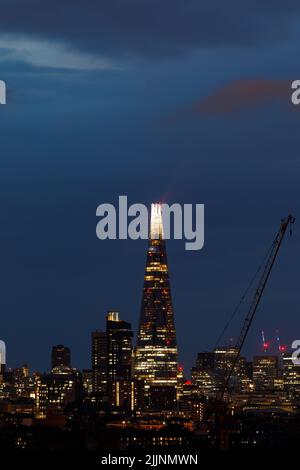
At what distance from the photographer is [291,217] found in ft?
616
